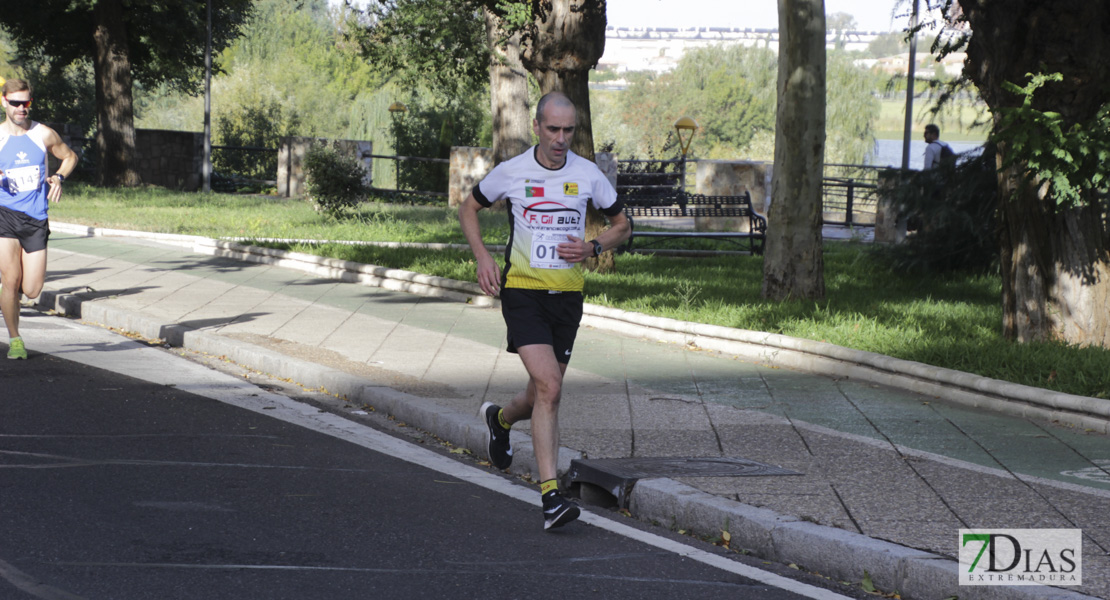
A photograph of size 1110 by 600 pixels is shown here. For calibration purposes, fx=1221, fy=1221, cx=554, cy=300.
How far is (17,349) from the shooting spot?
29.3 ft

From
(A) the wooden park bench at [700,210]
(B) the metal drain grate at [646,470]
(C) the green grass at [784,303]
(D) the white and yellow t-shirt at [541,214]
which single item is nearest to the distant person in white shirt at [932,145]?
(C) the green grass at [784,303]

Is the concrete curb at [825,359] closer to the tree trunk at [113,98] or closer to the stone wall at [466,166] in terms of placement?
the stone wall at [466,166]

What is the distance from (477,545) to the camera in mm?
5070

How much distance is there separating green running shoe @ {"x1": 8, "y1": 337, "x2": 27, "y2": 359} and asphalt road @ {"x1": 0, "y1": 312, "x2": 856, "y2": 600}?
48.3 inches

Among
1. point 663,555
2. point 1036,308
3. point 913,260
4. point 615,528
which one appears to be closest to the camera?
point 663,555

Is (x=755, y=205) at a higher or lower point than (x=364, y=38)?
lower

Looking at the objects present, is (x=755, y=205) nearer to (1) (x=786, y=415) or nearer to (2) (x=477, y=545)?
(1) (x=786, y=415)

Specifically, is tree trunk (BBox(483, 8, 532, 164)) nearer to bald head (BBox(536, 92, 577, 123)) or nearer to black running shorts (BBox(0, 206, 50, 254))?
black running shorts (BBox(0, 206, 50, 254))

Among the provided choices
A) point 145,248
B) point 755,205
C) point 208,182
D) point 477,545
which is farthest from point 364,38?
point 477,545

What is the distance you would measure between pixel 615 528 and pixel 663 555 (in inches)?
18.2

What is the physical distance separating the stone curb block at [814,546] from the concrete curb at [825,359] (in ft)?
9.68

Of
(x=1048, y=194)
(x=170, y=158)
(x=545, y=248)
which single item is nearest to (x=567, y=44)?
(x=1048, y=194)

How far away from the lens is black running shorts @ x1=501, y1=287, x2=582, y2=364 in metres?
5.53

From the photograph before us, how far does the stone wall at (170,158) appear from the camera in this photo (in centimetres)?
3503
